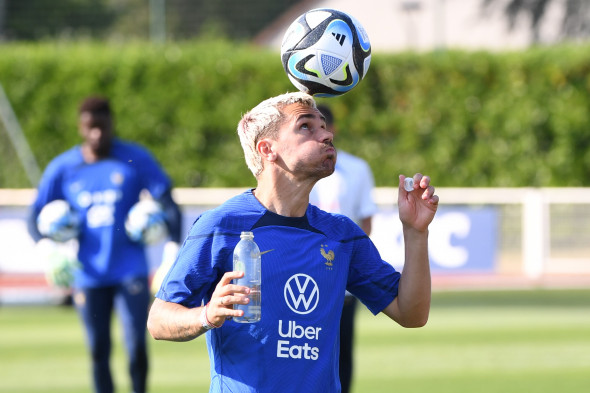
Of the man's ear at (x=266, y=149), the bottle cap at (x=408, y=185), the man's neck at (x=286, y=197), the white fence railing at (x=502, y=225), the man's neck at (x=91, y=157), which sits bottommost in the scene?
the man's neck at (x=286, y=197)

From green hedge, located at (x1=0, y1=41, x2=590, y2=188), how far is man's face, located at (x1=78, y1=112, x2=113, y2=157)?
562 inches

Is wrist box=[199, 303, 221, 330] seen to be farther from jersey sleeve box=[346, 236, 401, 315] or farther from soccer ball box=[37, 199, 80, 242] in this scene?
soccer ball box=[37, 199, 80, 242]

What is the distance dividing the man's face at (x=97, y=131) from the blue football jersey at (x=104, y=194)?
0.31 feet

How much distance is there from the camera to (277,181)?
4.59 m

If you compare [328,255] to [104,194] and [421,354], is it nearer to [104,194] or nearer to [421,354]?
[104,194]

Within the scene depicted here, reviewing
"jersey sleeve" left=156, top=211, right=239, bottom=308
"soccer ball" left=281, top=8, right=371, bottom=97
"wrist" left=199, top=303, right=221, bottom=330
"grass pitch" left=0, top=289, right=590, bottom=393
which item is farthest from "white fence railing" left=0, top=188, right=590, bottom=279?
"wrist" left=199, top=303, right=221, bottom=330

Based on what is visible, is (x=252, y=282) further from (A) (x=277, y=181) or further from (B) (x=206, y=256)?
(A) (x=277, y=181)

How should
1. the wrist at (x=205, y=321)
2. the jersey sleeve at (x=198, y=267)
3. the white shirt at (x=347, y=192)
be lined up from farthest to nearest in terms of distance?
1. the white shirt at (x=347, y=192)
2. the jersey sleeve at (x=198, y=267)
3. the wrist at (x=205, y=321)

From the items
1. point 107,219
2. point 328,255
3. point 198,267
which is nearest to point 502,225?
point 107,219

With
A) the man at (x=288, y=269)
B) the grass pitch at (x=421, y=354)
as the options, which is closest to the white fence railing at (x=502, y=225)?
the grass pitch at (x=421, y=354)

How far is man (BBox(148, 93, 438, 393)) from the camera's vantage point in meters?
4.35

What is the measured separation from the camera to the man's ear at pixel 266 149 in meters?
4.59

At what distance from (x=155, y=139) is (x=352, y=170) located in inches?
588

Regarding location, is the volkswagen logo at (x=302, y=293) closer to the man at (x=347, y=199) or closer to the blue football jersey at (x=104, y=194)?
the man at (x=347, y=199)
